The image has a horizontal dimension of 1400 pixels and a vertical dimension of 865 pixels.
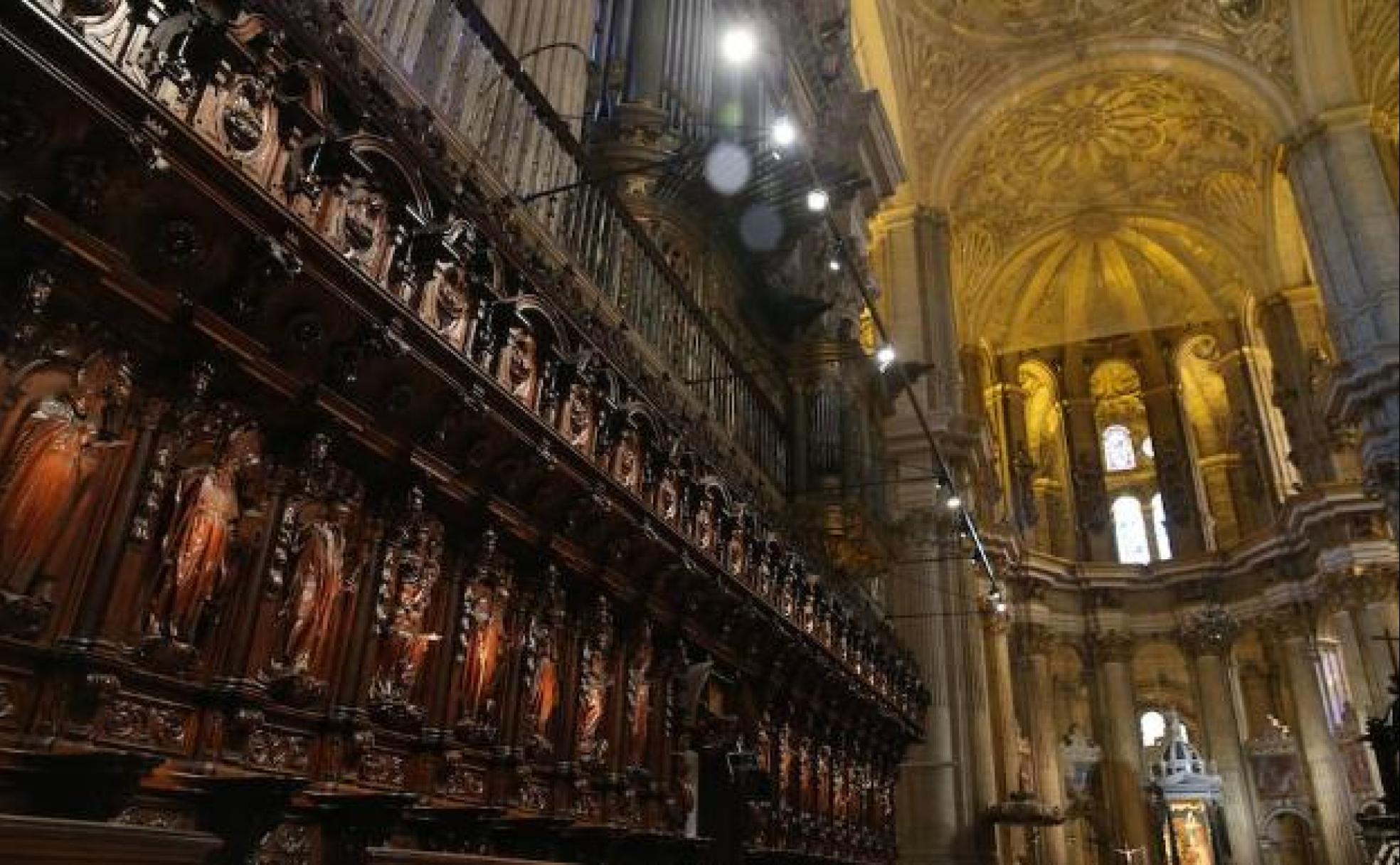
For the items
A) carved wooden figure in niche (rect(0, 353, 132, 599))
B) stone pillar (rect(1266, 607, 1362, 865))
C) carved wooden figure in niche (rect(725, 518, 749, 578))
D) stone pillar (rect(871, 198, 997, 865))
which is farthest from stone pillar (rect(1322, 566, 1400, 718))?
carved wooden figure in niche (rect(0, 353, 132, 599))

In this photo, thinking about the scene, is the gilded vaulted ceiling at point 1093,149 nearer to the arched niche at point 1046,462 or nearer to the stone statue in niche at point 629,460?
the arched niche at point 1046,462

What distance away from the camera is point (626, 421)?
17.2 ft

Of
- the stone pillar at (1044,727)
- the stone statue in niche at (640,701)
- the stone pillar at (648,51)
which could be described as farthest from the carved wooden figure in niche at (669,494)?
the stone pillar at (1044,727)

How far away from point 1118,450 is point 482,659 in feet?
88.4

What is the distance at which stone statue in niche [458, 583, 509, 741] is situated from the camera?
4000 millimetres

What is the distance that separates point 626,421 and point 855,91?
11.1 m

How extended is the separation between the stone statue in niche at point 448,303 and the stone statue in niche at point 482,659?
1080 mm

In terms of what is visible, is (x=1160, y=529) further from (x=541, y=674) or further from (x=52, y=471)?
(x=52, y=471)

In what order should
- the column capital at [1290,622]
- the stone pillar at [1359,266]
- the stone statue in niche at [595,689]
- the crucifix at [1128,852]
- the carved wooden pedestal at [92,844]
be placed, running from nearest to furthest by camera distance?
the carved wooden pedestal at [92,844] → the stone statue in niche at [595,689] → the stone pillar at [1359,266] → the crucifix at [1128,852] → the column capital at [1290,622]

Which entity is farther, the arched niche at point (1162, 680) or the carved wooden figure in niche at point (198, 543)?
the arched niche at point (1162, 680)

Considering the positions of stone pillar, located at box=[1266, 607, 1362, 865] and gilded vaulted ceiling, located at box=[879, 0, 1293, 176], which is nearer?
stone pillar, located at box=[1266, 607, 1362, 865]

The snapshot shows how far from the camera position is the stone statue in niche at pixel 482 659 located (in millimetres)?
4000

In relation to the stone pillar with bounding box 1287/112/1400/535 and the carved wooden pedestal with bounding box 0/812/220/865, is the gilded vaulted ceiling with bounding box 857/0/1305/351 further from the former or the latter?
the carved wooden pedestal with bounding box 0/812/220/865

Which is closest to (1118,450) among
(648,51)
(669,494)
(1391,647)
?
(1391,647)
